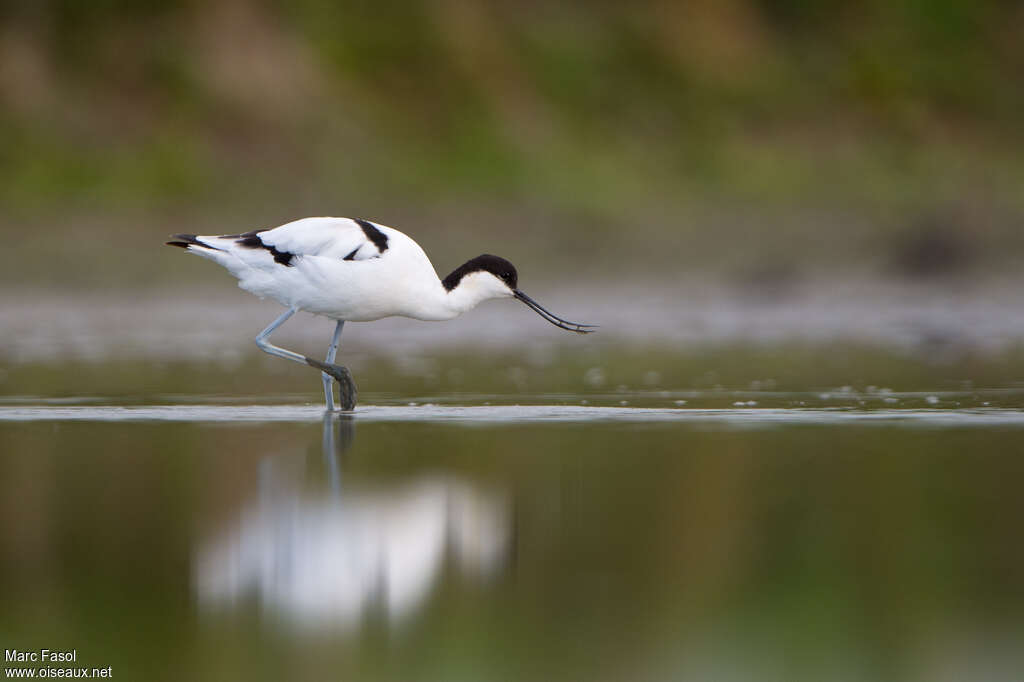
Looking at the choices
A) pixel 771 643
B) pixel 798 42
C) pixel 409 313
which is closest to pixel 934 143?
pixel 798 42

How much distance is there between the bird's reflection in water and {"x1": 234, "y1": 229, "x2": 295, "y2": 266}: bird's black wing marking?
3.28m

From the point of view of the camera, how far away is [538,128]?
1384 inches

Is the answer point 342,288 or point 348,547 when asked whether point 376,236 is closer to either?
point 342,288

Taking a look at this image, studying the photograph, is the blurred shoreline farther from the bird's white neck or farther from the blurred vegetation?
the bird's white neck

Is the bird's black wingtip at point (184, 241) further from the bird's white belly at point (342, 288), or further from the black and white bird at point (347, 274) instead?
the bird's white belly at point (342, 288)

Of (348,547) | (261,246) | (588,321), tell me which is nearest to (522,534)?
(348,547)

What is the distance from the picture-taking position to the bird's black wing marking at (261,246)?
10828 millimetres

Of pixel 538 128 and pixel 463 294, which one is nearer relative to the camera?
pixel 463 294

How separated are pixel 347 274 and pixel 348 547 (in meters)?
4.69


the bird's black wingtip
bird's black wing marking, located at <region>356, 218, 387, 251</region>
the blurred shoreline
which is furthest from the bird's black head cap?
the blurred shoreline

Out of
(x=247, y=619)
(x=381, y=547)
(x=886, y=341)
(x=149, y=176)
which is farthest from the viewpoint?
(x=149, y=176)

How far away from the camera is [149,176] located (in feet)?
102

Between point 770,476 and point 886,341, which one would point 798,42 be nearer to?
point 886,341

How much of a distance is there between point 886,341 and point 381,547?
40.4 feet
